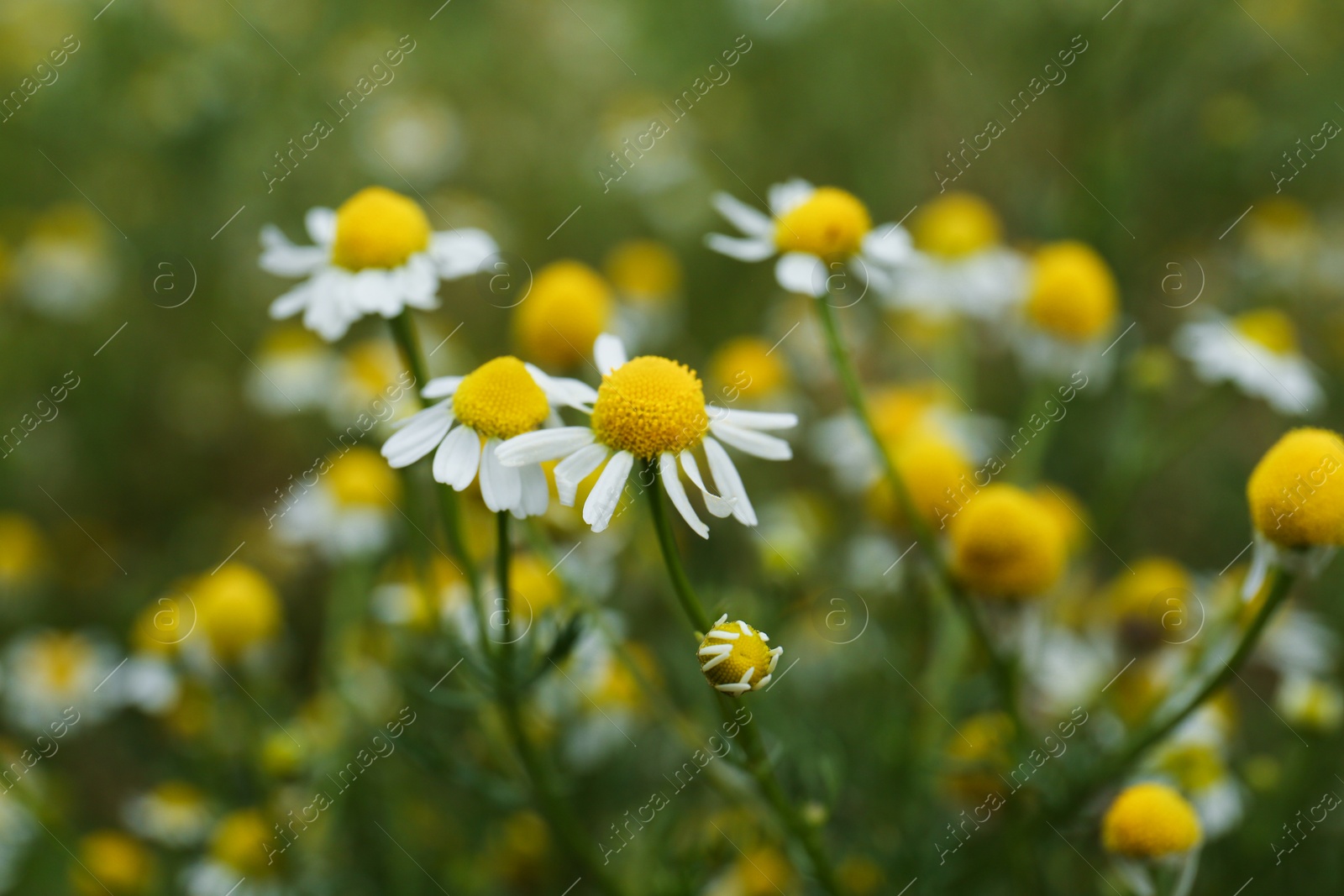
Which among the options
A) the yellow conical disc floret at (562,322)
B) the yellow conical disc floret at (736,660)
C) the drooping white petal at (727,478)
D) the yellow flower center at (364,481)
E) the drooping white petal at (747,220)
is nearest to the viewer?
the yellow conical disc floret at (736,660)

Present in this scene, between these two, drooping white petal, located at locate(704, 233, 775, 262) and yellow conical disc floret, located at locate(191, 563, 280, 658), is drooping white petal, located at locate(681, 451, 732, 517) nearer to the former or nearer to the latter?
drooping white petal, located at locate(704, 233, 775, 262)

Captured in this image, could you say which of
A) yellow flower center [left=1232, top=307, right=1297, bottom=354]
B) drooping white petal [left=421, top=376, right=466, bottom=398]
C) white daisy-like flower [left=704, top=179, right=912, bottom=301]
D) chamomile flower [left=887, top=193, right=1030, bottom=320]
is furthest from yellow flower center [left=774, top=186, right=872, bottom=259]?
yellow flower center [left=1232, top=307, right=1297, bottom=354]

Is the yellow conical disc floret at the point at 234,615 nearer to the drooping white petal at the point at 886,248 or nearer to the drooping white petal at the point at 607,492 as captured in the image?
the drooping white petal at the point at 607,492

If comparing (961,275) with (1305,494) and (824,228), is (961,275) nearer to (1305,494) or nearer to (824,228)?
(824,228)

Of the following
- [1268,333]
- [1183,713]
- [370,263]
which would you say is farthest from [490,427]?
[1268,333]

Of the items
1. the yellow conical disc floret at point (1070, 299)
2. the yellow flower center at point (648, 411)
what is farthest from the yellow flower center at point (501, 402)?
the yellow conical disc floret at point (1070, 299)
